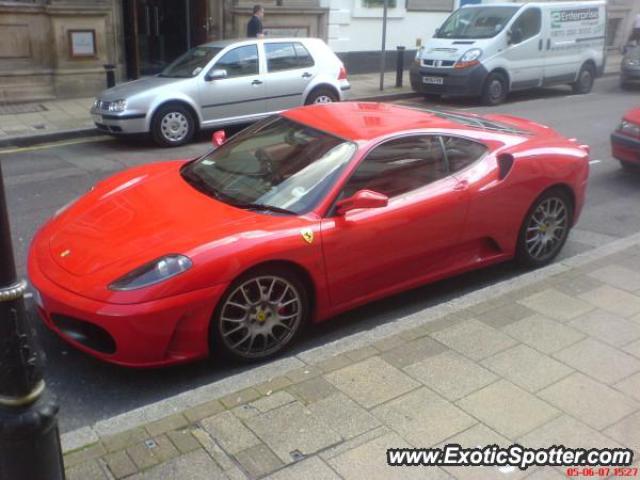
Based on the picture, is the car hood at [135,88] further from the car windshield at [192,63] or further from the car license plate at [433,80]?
the car license plate at [433,80]

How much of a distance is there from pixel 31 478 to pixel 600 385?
2731 millimetres

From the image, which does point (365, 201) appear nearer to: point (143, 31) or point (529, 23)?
point (529, 23)

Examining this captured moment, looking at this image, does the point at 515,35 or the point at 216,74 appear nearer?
the point at 216,74

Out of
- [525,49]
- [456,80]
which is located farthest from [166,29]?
[525,49]

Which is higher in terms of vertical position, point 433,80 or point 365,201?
point 433,80

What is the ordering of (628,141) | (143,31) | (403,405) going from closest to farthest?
(403,405) → (628,141) → (143,31)

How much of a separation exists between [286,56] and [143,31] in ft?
19.4

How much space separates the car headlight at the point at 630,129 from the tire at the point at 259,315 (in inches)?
232

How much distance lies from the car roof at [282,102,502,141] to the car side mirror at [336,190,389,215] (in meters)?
0.58

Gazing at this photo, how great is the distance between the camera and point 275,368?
3.76 metres

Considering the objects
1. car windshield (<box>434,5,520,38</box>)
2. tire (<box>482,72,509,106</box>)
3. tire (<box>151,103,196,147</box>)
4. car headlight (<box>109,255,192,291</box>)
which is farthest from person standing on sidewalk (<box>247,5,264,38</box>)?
car headlight (<box>109,255,192,291</box>)

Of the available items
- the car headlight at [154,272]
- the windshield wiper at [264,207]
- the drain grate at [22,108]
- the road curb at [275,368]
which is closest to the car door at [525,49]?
the drain grate at [22,108]

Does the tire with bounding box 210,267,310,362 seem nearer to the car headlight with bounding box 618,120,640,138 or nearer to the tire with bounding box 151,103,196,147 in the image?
the car headlight with bounding box 618,120,640,138

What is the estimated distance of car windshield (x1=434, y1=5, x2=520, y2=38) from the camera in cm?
1406
